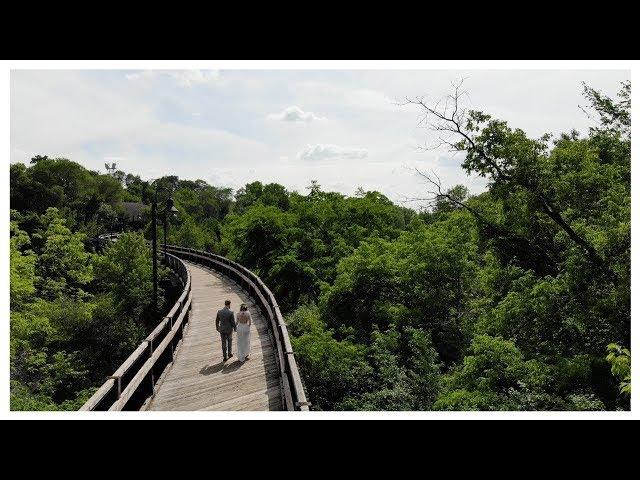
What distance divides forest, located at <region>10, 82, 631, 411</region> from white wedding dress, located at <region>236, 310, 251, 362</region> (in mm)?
4510

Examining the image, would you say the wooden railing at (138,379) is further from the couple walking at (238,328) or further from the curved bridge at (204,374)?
the couple walking at (238,328)

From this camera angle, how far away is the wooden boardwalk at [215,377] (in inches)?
269

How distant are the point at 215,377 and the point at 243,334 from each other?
985 millimetres

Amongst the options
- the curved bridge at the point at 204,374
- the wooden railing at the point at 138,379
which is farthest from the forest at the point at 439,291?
the wooden railing at the point at 138,379

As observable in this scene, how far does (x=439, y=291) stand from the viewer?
17844 mm

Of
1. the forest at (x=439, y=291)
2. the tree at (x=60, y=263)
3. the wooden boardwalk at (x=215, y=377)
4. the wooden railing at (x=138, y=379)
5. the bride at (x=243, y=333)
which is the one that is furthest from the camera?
the tree at (x=60, y=263)

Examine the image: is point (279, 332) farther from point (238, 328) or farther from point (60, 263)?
point (60, 263)

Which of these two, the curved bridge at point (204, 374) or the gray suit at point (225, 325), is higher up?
the gray suit at point (225, 325)

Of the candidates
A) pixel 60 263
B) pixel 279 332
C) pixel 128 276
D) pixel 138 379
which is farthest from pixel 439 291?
pixel 60 263

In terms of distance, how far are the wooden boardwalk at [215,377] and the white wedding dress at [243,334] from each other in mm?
163

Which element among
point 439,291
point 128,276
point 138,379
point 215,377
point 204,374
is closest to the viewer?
point 138,379

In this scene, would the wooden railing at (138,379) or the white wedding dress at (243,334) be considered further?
the white wedding dress at (243,334)
